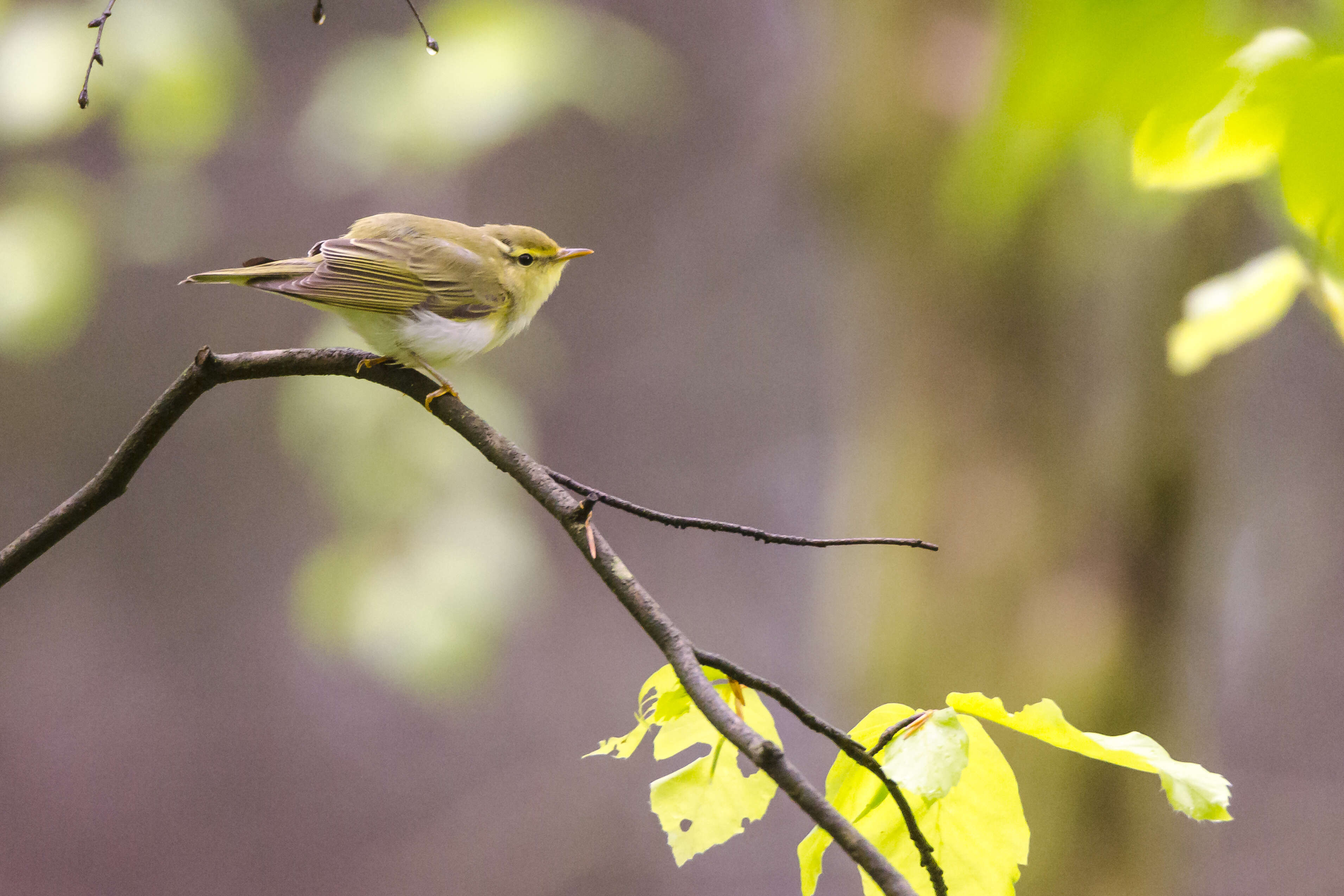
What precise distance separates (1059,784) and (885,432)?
80cm

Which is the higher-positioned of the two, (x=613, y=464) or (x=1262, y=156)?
(x=613, y=464)

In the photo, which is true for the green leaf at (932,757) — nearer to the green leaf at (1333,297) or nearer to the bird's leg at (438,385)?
the bird's leg at (438,385)

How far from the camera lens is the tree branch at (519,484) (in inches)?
15.4

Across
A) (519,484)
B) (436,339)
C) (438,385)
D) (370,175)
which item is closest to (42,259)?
(370,175)

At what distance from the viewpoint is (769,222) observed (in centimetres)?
381

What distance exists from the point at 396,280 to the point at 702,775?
0.59 metres

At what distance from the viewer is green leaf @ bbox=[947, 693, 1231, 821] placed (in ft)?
1.47

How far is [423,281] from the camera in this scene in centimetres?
98

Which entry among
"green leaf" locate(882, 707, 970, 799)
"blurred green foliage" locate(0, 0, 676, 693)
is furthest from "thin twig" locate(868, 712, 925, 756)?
"blurred green foliage" locate(0, 0, 676, 693)

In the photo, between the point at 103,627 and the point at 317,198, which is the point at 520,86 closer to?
the point at 317,198

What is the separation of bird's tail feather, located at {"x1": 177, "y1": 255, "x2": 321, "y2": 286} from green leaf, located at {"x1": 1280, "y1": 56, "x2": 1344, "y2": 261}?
62 cm

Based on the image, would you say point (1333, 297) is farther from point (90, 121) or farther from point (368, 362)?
point (90, 121)

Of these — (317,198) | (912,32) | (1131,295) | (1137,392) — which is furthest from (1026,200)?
(317,198)

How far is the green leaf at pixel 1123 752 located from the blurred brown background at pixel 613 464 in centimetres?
55
